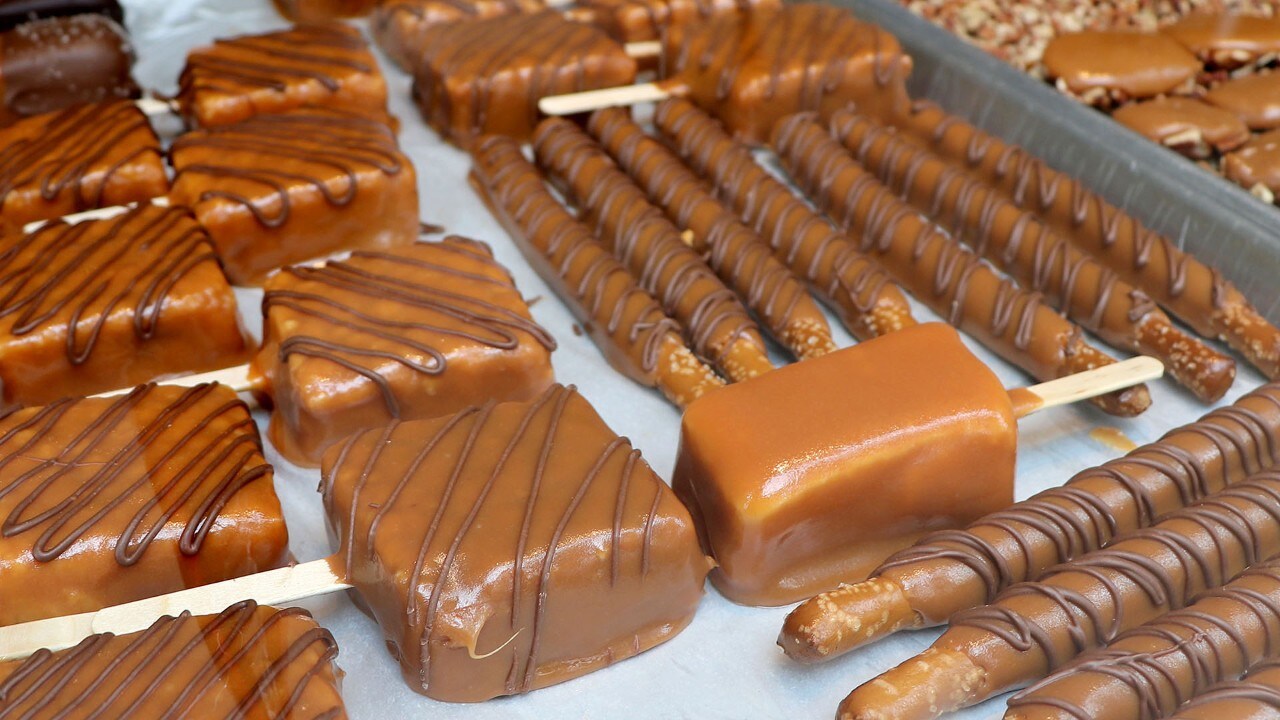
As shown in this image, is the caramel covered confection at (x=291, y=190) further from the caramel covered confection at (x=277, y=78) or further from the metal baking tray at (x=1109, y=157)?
the metal baking tray at (x=1109, y=157)

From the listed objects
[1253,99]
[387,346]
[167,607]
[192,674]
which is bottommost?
[167,607]

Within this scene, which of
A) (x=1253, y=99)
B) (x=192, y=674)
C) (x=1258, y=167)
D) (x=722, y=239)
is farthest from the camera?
(x=1253, y=99)

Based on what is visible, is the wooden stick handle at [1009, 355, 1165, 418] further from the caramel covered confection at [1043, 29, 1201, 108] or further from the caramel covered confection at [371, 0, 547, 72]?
the caramel covered confection at [371, 0, 547, 72]

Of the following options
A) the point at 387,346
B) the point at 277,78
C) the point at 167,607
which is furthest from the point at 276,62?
the point at 167,607

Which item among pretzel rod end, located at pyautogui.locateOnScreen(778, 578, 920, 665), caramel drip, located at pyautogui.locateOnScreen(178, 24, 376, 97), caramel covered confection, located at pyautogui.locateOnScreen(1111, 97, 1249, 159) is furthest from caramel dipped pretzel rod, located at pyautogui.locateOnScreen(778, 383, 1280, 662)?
caramel drip, located at pyautogui.locateOnScreen(178, 24, 376, 97)

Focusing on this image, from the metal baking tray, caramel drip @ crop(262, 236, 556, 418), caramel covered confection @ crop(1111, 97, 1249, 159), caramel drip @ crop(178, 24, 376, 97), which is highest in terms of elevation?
caramel covered confection @ crop(1111, 97, 1249, 159)

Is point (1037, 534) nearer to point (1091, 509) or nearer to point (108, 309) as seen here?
point (1091, 509)
